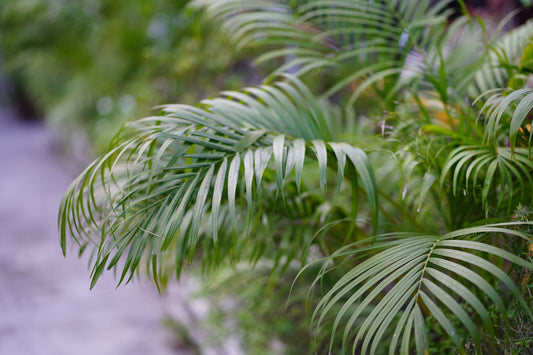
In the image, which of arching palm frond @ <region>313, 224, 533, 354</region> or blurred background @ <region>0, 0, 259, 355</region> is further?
blurred background @ <region>0, 0, 259, 355</region>

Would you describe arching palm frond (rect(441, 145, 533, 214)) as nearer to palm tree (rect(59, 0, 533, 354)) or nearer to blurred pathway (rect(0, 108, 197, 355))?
palm tree (rect(59, 0, 533, 354))

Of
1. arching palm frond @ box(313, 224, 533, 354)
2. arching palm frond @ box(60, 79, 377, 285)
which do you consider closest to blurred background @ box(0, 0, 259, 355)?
arching palm frond @ box(60, 79, 377, 285)

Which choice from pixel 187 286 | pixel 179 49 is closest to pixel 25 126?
pixel 179 49

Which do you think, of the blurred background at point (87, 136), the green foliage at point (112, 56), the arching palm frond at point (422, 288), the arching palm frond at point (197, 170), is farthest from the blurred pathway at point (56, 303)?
the arching palm frond at point (422, 288)

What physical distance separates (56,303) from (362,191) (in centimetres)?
238

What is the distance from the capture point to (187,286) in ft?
9.13

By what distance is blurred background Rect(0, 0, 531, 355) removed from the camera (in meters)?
2.54

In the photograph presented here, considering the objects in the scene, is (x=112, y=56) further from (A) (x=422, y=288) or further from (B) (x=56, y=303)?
(A) (x=422, y=288)

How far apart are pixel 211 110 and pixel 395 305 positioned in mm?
736

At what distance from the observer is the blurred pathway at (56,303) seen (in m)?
2.47

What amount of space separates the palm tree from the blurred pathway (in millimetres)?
1149

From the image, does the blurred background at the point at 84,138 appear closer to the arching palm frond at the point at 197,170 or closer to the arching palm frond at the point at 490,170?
the arching palm frond at the point at 197,170

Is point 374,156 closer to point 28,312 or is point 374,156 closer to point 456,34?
point 456,34

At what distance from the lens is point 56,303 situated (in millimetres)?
2973
